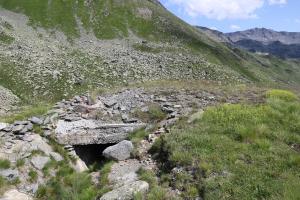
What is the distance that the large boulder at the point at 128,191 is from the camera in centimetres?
1587

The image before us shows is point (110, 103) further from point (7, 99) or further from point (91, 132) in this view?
point (7, 99)

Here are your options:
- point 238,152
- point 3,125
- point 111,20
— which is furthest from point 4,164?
point 111,20

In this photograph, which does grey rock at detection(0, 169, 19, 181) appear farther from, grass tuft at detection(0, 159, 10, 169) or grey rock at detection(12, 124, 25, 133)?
grey rock at detection(12, 124, 25, 133)

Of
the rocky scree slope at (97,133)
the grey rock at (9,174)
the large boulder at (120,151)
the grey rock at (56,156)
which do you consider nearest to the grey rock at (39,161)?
the rocky scree slope at (97,133)

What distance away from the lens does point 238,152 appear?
56.8 feet

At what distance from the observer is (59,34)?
99688 millimetres

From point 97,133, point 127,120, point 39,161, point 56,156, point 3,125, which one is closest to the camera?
point 39,161

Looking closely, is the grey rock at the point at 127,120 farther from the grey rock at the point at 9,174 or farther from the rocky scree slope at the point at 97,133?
the grey rock at the point at 9,174

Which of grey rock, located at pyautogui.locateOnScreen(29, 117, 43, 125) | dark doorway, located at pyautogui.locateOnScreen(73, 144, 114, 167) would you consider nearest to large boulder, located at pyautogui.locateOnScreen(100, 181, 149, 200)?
dark doorway, located at pyautogui.locateOnScreen(73, 144, 114, 167)

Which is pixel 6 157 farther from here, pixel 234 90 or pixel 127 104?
pixel 234 90

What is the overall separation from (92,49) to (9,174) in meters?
66.0

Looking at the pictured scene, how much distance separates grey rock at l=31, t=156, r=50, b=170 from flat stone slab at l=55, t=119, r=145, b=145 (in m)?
1.95

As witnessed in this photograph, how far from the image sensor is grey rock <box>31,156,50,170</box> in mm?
A: 19719

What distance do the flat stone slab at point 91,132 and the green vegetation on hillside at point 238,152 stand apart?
3543 mm
